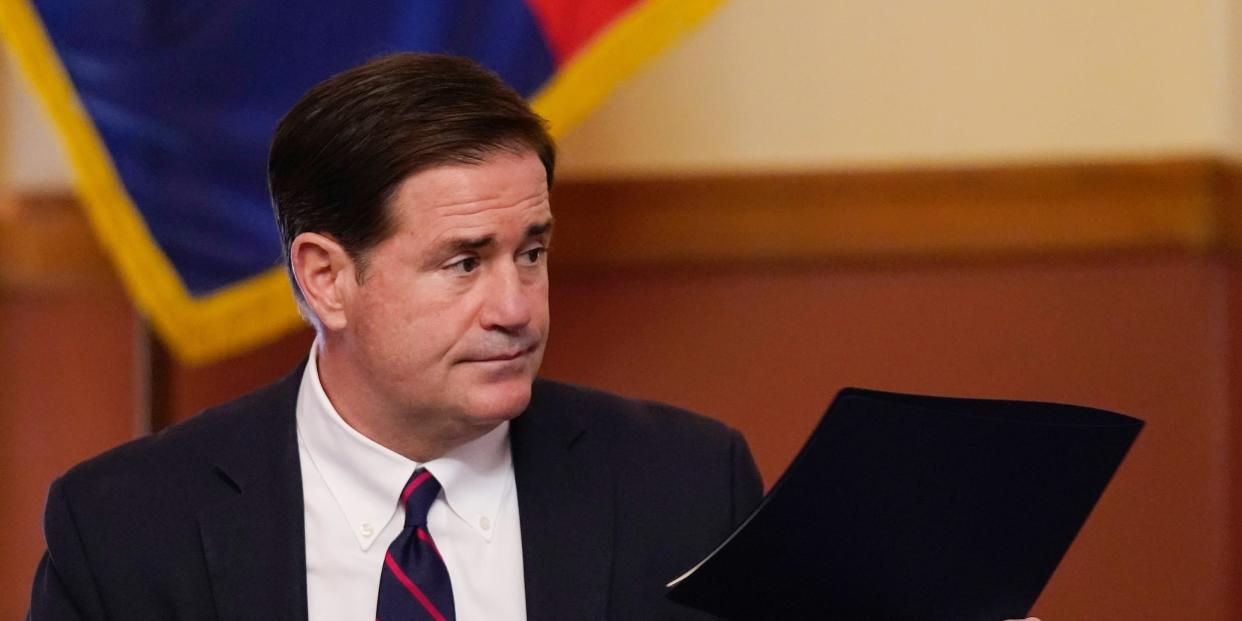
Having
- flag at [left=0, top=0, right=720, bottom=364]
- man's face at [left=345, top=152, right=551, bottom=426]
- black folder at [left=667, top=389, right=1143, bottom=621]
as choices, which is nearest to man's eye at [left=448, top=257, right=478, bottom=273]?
man's face at [left=345, top=152, right=551, bottom=426]

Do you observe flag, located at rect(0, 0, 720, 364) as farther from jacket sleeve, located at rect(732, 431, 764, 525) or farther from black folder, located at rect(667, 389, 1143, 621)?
black folder, located at rect(667, 389, 1143, 621)

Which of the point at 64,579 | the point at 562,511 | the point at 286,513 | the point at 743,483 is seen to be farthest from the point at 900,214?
the point at 64,579

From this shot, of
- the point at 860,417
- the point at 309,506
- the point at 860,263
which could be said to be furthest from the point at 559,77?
the point at 860,417

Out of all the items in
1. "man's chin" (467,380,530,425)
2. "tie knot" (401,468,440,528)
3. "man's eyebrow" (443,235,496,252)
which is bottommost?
"tie knot" (401,468,440,528)

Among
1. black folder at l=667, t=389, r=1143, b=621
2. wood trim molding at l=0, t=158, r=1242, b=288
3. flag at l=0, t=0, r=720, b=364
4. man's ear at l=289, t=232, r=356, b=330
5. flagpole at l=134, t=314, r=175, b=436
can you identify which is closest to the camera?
black folder at l=667, t=389, r=1143, b=621

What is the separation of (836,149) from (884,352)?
0.39 metres

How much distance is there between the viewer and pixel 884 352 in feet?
9.02

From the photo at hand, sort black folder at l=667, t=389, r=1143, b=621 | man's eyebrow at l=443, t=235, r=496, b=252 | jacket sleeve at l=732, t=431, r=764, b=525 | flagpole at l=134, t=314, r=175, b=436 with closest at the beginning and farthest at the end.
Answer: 1. black folder at l=667, t=389, r=1143, b=621
2. man's eyebrow at l=443, t=235, r=496, b=252
3. jacket sleeve at l=732, t=431, r=764, b=525
4. flagpole at l=134, t=314, r=175, b=436

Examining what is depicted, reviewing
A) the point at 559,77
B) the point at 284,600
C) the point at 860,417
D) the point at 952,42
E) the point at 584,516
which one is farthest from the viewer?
the point at 952,42

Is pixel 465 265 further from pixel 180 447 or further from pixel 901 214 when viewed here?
pixel 901 214

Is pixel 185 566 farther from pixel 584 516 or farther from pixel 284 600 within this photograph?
pixel 584 516

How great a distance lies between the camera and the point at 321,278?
1.74 meters

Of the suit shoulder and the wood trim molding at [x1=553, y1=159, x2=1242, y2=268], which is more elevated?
the wood trim molding at [x1=553, y1=159, x2=1242, y2=268]

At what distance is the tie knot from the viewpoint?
5.69 ft
